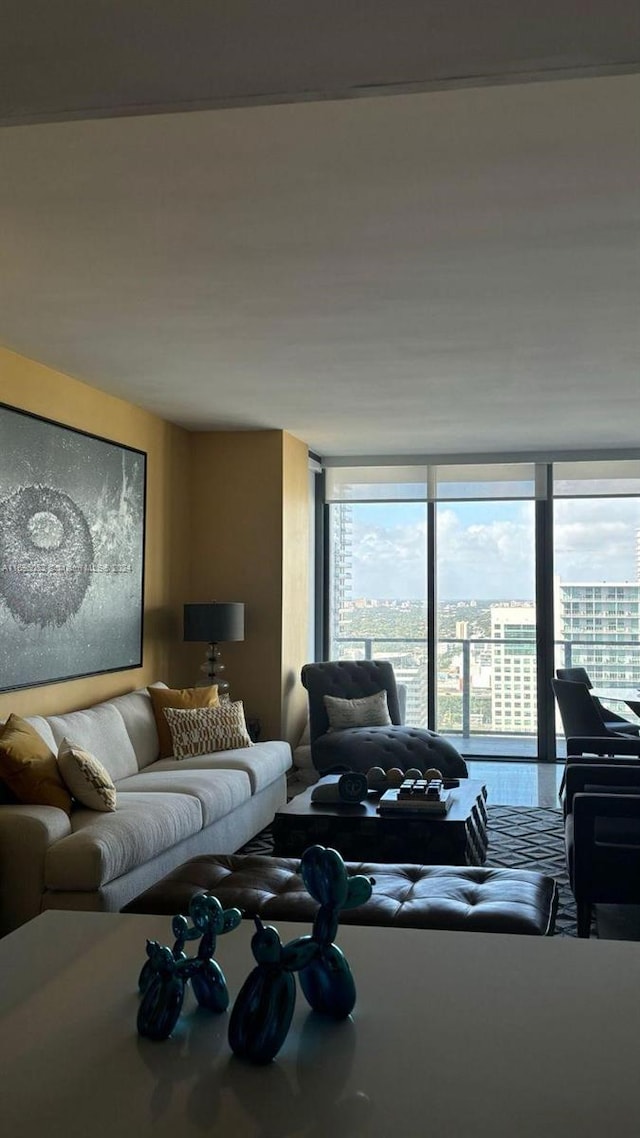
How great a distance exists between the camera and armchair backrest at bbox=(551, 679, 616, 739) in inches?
240

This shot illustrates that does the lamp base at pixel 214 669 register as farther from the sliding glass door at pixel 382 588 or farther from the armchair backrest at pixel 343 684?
the sliding glass door at pixel 382 588

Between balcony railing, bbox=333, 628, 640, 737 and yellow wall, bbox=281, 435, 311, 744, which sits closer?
yellow wall, bbox=281, 435, 311, 744

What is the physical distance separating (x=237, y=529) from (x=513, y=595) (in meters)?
2.51

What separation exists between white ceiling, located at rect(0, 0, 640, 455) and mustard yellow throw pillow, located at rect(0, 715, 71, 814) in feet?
6.01

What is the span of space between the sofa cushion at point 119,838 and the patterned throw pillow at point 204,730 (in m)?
1.13

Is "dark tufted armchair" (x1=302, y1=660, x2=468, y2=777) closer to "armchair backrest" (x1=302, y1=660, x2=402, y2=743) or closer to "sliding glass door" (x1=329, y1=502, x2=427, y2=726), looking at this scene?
"armchair backrest" (x1=302, y1=660, x2=402, y2=743)

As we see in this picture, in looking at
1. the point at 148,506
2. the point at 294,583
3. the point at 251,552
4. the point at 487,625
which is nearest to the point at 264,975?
the point at 148,506

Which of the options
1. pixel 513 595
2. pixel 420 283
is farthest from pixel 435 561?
pixel 420 283

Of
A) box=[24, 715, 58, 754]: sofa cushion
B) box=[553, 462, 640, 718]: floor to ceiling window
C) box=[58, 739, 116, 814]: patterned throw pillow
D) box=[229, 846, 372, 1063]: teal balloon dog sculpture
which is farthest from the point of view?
box=[553, 462, 640, 718]: floor to ceiling window

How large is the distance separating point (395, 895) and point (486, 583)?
5.55 meters

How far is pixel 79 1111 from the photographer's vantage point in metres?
0.99

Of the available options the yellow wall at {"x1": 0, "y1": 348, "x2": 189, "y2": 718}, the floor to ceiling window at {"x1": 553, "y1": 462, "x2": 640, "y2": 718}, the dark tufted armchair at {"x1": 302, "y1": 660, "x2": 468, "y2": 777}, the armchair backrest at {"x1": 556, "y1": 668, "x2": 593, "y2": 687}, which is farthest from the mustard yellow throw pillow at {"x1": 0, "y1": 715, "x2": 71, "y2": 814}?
the floor to ceiling window at {"x1": 553, "y1": 462, "x2": 640, "y2": 718}

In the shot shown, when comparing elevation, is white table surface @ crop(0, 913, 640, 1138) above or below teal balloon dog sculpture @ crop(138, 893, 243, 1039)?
below

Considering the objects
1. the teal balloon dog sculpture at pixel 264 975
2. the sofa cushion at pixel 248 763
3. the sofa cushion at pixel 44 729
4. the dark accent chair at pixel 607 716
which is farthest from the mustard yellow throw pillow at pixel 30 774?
the dark accent chair at pixel 607 716
